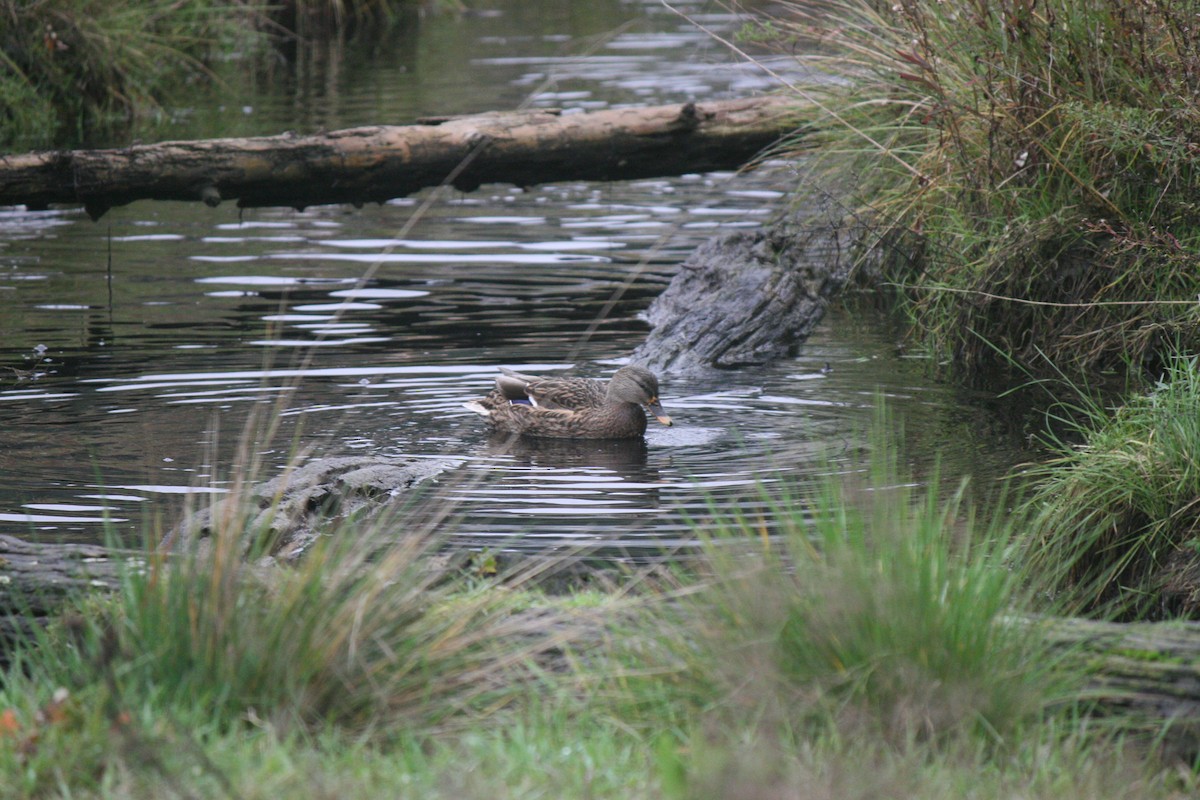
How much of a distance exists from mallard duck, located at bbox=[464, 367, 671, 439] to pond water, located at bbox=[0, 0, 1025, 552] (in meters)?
0.12

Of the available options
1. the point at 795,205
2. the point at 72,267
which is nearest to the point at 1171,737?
the point at 795,205

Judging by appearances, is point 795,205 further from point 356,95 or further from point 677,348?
point 356,95

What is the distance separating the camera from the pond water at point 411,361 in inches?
287

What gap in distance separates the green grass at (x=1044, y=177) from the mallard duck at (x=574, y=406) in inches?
72.9

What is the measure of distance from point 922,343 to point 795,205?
192cm

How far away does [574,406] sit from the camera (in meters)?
9.03

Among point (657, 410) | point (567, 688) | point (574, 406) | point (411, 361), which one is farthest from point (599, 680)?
point (411, 361)

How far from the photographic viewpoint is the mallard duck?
876 cm

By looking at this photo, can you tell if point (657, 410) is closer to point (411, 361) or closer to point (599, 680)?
point (411, 361)

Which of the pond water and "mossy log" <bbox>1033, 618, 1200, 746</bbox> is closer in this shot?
"mossy log" <bbox>1033, 618, 1200, 746</bbox>

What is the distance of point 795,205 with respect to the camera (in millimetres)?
11703

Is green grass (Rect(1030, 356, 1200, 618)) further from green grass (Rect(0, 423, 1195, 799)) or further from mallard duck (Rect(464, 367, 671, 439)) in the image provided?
mallard duck (Rect(464, 367, 671, 439))

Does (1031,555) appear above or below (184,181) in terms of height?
below

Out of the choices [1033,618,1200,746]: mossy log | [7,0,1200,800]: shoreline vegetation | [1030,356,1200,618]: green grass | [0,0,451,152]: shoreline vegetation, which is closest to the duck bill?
[1030,356,1200,618]: green grass
